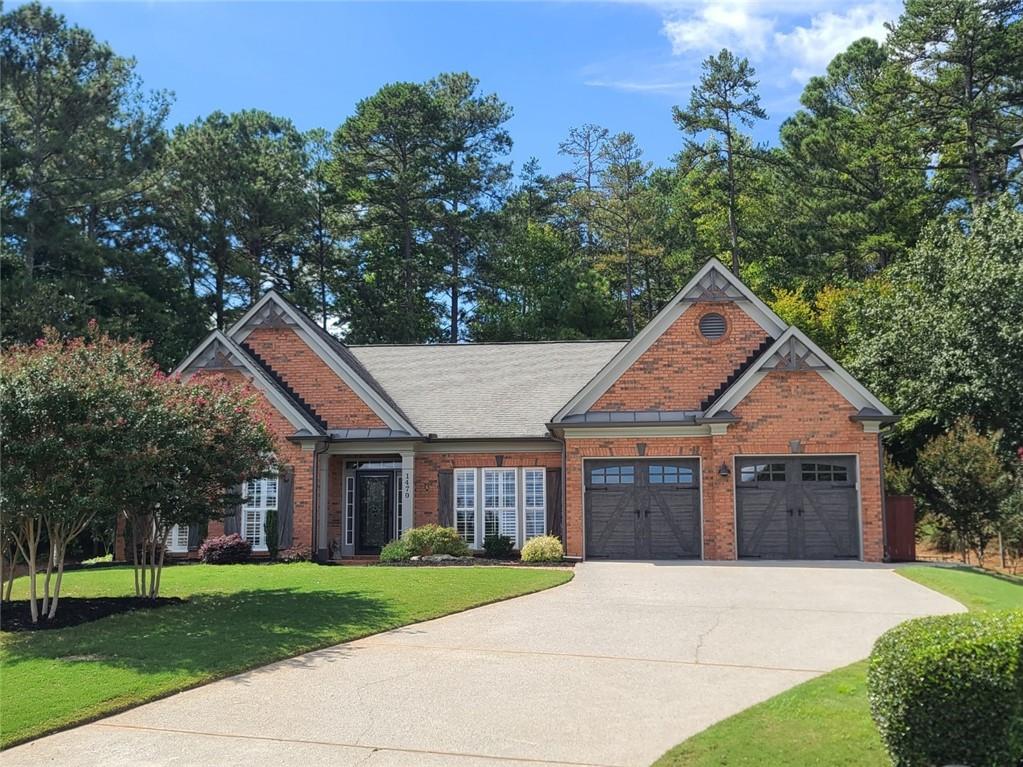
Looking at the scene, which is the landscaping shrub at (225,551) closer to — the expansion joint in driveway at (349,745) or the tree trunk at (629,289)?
the expansion joint in driveway at (349,745)

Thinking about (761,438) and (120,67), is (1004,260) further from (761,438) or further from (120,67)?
(120,67)

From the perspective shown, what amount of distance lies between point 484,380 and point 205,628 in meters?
14.7

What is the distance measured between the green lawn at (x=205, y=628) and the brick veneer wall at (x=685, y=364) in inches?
214

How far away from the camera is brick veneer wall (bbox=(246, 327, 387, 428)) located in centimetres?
2166

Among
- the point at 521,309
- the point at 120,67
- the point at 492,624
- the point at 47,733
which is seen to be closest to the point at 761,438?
the point at 492,624

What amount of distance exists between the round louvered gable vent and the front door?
9020 millimetres

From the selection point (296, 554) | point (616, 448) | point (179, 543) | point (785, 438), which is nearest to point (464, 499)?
point (616, 448)

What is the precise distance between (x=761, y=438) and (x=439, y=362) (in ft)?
35.4

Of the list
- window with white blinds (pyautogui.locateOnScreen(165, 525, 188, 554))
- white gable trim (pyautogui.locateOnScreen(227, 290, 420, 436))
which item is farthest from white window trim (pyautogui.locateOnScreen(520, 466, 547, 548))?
window with white blinds (pyautogui.locateOnScreen(165, 525, 188, 554))

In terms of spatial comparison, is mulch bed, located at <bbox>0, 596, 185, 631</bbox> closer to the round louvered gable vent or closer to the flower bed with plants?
the flower bed with plants

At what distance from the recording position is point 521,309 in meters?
45.4

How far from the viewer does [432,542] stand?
19141 millimetres

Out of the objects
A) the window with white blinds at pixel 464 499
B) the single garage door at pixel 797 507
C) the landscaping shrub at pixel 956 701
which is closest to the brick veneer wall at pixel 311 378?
the window with white blinds at pixel 464 499

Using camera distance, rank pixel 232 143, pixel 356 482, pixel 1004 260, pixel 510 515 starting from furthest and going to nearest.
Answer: pixel 232 143 → pixel 1004 260 → pixel 356 482 → pixel 510 515
